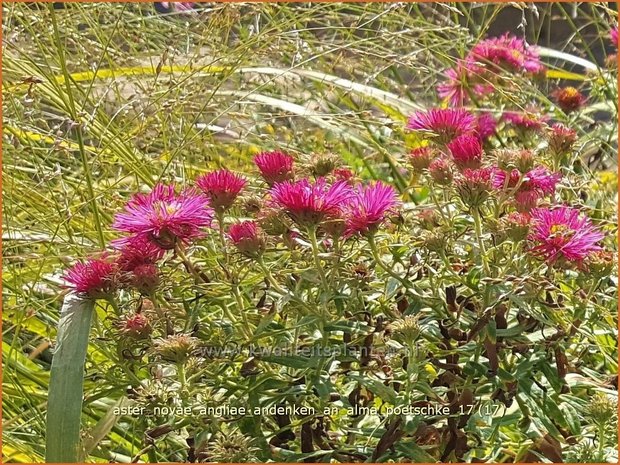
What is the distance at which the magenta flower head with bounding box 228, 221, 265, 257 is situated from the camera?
81 centimetres

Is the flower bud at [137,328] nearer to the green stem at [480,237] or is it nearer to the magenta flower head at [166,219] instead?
the magenta flower head at [166,219]

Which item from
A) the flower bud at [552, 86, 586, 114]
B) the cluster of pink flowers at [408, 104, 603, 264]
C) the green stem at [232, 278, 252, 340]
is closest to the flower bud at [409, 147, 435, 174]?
the cluster of pink flowers at [408, 104, 603, 264]

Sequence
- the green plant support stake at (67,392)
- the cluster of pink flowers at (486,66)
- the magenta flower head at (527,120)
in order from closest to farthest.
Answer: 1. the green plant support stake at (67,392)
2. the magenta flower head at (527,120)
3. the cluster of pink flowers at (486,66)

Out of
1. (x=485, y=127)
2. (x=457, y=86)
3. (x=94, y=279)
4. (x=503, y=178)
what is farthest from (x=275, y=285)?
(x=457, y=86)

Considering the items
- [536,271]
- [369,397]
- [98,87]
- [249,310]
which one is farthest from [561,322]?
[98,87]

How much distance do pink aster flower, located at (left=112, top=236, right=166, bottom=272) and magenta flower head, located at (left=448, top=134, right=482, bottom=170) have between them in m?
0.28

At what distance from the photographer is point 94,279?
815 millimetres

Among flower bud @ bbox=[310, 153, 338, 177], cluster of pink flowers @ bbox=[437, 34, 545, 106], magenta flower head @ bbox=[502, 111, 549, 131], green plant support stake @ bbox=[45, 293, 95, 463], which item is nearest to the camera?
green plant support stake @ bbox=[45, 293, 95, 463]

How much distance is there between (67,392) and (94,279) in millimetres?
101

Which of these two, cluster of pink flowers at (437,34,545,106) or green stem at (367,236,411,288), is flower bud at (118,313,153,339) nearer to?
green stem at (367,236,411,288)

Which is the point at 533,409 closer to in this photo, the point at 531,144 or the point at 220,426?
the point at 220,426

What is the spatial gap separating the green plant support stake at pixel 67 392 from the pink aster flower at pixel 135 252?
6 cm

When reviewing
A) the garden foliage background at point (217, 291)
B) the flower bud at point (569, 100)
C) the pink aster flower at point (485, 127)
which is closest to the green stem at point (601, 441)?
the garden foliage background at point (217, 291)

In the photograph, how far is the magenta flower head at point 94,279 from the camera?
81cm
